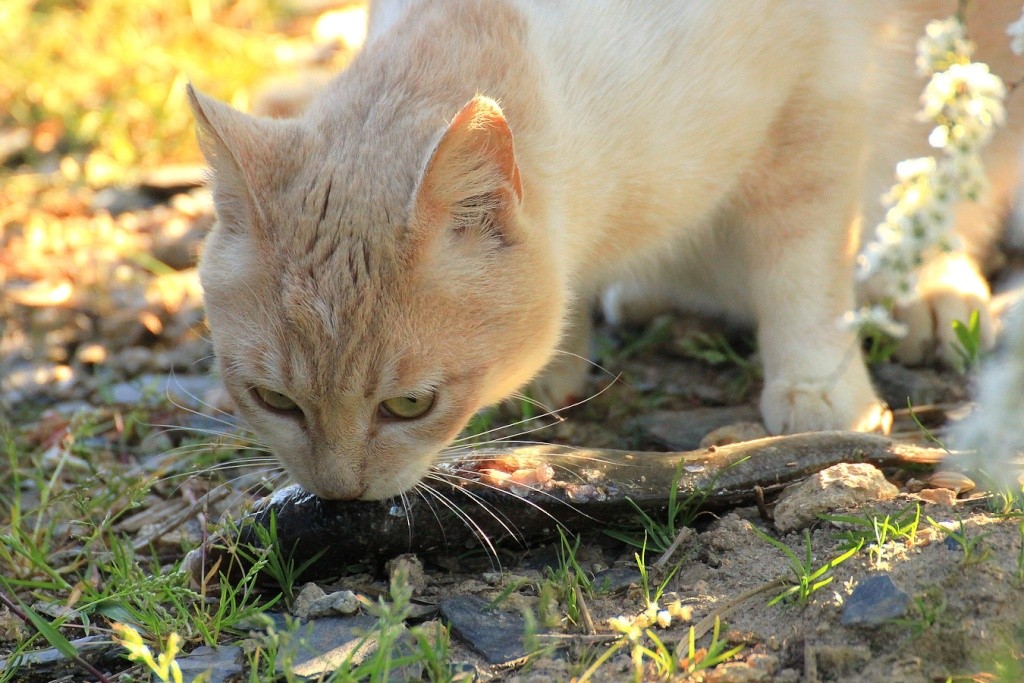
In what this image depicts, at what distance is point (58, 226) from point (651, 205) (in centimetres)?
276

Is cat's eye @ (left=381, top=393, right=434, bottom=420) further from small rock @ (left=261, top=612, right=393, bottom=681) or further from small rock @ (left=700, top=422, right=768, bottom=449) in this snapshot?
small rock @ (left=700, top=422, right=768, bottom=449)

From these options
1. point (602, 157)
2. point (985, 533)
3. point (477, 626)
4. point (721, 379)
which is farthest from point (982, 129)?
point (721, 379)

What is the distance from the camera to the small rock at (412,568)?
2.22 meters

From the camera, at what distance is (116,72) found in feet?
17.1

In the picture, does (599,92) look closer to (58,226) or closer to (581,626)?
(581,626)

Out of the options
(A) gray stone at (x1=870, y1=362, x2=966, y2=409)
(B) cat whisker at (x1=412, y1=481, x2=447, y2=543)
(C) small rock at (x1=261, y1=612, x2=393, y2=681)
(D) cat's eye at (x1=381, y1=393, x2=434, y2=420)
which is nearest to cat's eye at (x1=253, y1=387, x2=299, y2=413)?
(D) cat's eye at (x1=381, y1=393, x2=434, y2=420)

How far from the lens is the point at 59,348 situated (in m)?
3.78

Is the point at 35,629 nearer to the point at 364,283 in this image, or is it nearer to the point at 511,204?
the point at 364,283

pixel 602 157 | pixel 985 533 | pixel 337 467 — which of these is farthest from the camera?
pixel 602 157

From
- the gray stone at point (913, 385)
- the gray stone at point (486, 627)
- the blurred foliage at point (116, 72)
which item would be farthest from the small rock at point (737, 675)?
the blurred foliage at point (116, 72)

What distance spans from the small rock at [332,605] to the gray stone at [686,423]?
3.40 feet

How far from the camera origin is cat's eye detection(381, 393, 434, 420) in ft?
7.26

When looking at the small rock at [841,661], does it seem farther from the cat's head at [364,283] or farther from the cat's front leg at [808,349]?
the cat's front leg at [808,349]

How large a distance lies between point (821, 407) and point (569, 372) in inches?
30.8
